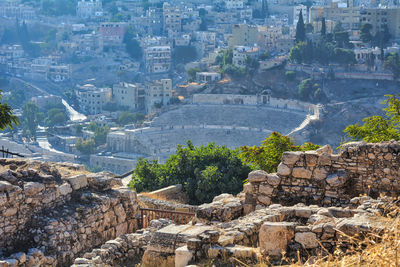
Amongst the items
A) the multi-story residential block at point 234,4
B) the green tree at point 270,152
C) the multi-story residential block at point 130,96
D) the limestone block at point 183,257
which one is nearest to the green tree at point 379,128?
the green tree at point 270,152

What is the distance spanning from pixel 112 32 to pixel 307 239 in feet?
381

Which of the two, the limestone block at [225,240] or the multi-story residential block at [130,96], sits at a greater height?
the limestone block at [225,240]

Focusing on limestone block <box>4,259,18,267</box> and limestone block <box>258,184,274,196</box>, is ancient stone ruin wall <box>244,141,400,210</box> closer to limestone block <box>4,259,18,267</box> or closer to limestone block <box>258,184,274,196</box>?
limestone block <box>258,184,274,196</box>

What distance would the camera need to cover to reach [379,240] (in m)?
6.50

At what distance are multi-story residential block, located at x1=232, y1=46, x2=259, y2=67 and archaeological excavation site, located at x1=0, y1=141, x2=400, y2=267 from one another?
255ft

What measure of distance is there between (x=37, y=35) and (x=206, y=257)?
130 metres

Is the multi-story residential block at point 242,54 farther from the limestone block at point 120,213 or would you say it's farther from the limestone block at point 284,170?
the limestone block at point 284,170

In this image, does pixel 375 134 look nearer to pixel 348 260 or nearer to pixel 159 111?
pixel 348 260

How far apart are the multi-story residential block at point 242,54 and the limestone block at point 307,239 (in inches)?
3169

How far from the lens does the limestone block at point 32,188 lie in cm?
838

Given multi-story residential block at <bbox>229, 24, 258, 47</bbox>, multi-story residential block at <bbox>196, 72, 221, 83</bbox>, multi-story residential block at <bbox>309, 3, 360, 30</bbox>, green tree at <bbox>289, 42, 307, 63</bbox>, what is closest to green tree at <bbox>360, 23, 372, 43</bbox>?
multi-story residential block at <bbox>309, 3, 360, 30</bbox>

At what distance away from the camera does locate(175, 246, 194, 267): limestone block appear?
6844 millimetres

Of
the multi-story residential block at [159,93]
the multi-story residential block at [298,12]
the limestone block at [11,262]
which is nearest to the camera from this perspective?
the limestone block at [11,262]

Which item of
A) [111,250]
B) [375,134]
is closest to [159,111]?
[375,134]
